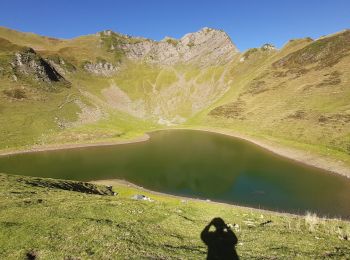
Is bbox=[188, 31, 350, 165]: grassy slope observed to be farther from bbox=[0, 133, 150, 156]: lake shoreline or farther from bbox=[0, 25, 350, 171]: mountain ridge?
bbox=[0, 133, 150, 156]: lake shoreline

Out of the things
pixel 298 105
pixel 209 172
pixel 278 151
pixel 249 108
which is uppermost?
pixel 298 105

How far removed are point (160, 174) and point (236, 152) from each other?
35.9 metres

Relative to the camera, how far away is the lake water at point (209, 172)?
57.6 meters

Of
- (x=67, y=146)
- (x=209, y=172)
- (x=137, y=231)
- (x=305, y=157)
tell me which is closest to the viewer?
(x=137, y=231)

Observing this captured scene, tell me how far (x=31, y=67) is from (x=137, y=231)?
587 feet

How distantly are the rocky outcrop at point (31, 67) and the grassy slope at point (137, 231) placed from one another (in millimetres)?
158934

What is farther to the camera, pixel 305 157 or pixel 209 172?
pixel 305 157

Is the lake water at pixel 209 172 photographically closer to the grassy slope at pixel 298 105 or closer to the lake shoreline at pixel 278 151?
the lake shoreline at pixel 278 151

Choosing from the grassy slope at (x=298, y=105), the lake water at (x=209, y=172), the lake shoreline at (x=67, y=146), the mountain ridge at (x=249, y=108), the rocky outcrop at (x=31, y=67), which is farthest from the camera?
the rocky outcrop at (x=31, y=67)

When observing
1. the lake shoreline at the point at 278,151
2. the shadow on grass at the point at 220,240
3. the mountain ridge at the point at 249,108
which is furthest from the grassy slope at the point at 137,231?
the mountain ridge at the point at 249,108

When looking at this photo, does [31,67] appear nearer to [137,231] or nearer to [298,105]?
[298,105]

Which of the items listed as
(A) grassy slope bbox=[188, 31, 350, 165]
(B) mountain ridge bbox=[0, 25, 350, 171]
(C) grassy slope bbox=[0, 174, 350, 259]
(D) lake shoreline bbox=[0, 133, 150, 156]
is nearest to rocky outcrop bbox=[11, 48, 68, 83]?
(B) mountain ridge bbox=[0, 25, 350, 171]

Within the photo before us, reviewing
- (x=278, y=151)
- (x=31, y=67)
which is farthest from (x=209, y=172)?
(x=31, y=67)

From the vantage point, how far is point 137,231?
22375mm
